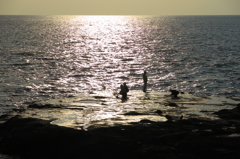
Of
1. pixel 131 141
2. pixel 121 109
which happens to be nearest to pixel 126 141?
pixel 131 141

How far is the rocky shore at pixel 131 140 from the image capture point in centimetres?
1525

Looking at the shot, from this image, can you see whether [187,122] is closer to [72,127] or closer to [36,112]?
[72,127]

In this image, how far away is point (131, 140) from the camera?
16.3 metres

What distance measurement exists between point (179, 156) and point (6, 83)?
31.9m

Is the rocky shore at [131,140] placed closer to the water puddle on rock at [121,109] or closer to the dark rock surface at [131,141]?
the dark rock surface at [131,141]

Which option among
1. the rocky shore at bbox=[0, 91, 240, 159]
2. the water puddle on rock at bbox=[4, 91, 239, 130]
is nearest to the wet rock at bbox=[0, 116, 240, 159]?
the rocky shore at bbox=[0, 91, 240, 159]

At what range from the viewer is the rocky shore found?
50.0 ft

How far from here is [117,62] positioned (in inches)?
2507

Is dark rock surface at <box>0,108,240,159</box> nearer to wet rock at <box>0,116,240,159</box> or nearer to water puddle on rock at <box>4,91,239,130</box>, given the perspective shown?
wet rock at <box>0,116,240,159</box>

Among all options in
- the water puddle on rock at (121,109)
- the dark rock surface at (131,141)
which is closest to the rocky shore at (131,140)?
the dark rock surface at (131,141)

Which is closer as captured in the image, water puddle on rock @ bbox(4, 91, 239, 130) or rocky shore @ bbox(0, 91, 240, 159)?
rocky shore @ bbox(0, 91, 240, 159)

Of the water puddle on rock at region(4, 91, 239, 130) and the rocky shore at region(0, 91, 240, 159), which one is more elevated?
the water puddle on rock at region(4, 91, 239, 130)

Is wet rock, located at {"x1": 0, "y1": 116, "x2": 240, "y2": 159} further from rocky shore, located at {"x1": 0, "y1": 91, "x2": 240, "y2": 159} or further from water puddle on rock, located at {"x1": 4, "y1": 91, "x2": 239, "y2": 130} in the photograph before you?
water puddle on rock, located at {"x1": 4, "y1": 91, "x2": 239, "y2": 130}

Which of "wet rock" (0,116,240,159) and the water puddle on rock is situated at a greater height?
the water puddle on rock
